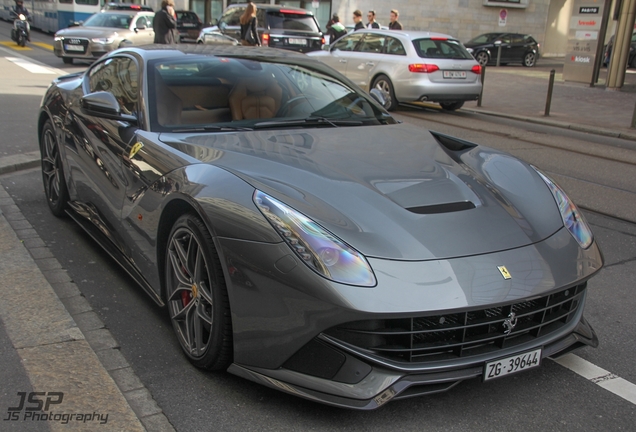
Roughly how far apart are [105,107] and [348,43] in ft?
39.9

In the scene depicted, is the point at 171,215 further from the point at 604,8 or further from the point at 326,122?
the point at 604,8

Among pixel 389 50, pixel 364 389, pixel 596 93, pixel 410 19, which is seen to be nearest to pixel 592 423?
pixel 364 389

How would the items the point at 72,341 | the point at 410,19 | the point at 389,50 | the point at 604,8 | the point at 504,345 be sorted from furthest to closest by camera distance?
the point at 410,19 → the point at 604,8 → the point at 389,50 → the point at 72,341 → the point at 504,345

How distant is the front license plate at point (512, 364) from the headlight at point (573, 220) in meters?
0.64

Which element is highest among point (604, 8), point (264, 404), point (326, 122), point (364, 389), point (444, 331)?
point (604, 8)

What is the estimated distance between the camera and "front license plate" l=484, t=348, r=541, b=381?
2.72 metres

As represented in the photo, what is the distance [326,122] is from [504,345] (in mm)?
1923

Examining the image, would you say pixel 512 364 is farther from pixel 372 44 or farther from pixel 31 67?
pixel 31 67

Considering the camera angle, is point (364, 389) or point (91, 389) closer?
point (364, 389)

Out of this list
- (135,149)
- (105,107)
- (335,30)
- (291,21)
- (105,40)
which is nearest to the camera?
(135,149)

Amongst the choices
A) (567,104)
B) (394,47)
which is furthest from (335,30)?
(567,104)

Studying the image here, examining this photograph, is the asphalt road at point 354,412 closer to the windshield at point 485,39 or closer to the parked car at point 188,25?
the parked car at point 188,25

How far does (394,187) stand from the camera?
3.20 metres

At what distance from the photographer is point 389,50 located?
1437cm
